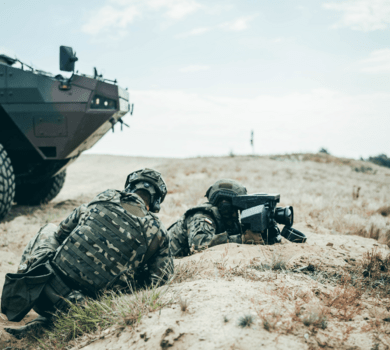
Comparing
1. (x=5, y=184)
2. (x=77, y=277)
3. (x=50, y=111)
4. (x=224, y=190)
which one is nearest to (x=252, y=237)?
(x=224, y=190)

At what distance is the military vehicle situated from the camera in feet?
20.5

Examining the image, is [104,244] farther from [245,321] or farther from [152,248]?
[245,321]

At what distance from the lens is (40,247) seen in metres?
3.09

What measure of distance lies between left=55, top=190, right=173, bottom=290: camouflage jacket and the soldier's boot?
541 millimetres

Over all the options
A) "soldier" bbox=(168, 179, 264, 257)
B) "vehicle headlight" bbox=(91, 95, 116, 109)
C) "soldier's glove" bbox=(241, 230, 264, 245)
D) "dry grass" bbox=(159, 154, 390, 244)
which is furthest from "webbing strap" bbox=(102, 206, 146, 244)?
"vehicle headlight" bbox=(91, 95, 116, 109)

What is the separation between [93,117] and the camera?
653cm

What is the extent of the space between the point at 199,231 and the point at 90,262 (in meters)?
1.61


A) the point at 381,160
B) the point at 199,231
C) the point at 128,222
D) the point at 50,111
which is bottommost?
the point at 199,231

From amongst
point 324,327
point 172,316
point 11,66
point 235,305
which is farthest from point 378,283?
point 11,66

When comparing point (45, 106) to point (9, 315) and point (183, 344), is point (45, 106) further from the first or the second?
point (183, 344)

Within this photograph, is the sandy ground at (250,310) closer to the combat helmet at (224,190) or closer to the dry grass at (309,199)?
the combat helmet at (224,190)

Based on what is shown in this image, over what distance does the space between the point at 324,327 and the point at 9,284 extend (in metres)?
2.13

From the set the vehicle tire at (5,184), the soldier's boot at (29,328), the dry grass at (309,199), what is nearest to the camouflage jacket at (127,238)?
the soldier's boot at (29,328)

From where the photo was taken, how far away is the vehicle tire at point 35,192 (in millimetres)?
8289
